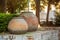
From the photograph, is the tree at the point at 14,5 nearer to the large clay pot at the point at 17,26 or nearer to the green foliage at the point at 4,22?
the green foliage at the point at 4,22

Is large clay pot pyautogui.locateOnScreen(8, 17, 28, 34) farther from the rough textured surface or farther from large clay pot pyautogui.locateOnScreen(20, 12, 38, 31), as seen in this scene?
large clay pot pyautogui.locateOnScreen(20, 12, 38, 31)

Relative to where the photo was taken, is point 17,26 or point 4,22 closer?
point 17,26

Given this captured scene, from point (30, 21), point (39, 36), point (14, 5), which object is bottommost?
point (39, 36)

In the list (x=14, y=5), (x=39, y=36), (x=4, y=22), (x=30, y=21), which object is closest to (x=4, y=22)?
(x=4, y=22)

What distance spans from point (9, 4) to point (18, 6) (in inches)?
40.9

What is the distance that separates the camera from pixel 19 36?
663 cm

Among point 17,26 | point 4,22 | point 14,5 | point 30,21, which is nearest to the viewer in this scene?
point 17,26

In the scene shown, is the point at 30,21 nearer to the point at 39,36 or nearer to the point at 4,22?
the point at 39,36

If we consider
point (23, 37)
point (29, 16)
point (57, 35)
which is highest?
point (29, 16)

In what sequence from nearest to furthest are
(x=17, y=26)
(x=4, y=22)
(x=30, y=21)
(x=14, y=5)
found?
(x=17, y=26) < (x=4, y=22) < (x=30, y=21) < (x=14, y=5)

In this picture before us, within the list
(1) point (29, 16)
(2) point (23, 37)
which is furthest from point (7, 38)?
(1) point (29, 16)

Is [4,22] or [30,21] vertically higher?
[4,22]

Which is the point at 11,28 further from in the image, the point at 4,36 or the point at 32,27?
the point at 32,27

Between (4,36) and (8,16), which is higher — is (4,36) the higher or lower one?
the lower one
